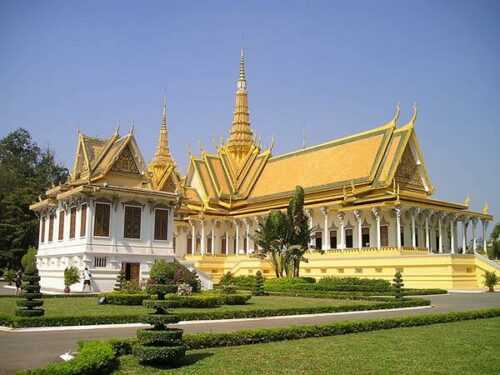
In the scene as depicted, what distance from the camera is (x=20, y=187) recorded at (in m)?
50.5

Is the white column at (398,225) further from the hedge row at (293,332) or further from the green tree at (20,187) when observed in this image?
the green tree at (20,187)

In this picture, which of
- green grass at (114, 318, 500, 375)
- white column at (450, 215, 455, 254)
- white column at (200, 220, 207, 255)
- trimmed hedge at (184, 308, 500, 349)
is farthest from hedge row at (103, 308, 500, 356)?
white column at (200, 220, 207, 255)

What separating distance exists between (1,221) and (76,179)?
17970 millimetres

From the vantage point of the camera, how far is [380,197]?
37062 millimetres

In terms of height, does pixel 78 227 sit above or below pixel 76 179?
below

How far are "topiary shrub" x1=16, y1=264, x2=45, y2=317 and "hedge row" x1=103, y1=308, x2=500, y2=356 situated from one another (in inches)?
213

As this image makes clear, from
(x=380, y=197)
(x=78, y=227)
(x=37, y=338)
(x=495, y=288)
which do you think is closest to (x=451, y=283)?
(x=495, y=288)

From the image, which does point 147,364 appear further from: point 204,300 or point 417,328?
point 204,300

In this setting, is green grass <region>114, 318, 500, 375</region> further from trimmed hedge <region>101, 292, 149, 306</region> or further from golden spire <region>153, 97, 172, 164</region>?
golden spire <region>153, 97, 172, 164</region>

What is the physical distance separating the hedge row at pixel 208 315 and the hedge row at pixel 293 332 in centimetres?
77

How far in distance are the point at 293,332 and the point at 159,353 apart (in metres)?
4.11

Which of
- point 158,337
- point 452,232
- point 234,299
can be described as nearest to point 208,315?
point 234,299

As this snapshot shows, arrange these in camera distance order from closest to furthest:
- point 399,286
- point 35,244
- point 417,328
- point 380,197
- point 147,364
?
point 147,364
point 417,328
point 399,286
point 380,197
point 35,244

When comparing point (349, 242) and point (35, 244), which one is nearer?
point (349, 242)
